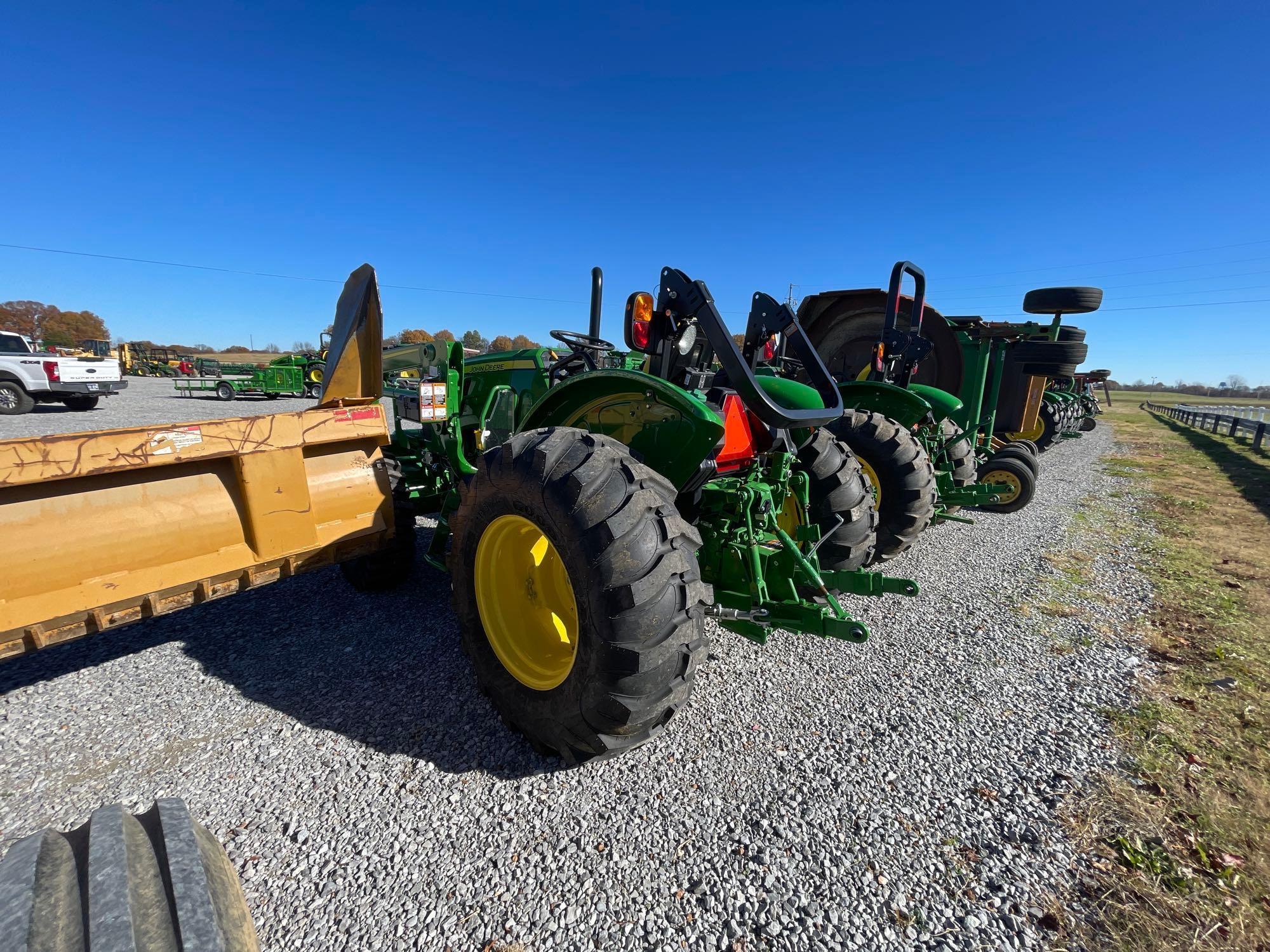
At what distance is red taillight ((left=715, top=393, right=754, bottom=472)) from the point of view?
2896mm

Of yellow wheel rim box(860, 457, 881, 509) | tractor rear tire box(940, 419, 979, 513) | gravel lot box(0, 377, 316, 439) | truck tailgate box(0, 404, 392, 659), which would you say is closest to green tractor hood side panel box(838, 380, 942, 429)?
yellow wheel rim box(860, 457, 881, 509)

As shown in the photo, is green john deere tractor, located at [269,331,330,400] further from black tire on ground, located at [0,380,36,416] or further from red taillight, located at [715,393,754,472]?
red taillight, located at [715,393,754,472]

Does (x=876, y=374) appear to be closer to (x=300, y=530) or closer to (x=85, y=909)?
(x=300, y=530)

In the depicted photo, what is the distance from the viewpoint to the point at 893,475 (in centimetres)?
434

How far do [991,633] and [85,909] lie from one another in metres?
4.16

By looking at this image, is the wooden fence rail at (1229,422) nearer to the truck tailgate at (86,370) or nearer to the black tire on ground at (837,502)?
the black tire on ground at (837,502)

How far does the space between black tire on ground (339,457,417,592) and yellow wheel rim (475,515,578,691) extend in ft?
4.17

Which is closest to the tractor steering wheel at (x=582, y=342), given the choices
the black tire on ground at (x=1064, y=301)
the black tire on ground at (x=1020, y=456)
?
the black tire on ground at (x=1020, y=456)

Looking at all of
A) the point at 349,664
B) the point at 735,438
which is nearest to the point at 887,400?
the point at 735,438

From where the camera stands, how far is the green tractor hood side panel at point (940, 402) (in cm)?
501

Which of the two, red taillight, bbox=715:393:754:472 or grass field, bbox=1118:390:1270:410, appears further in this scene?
grass field, bbox=1118:390:1270:410

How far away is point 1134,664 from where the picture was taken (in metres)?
3.22

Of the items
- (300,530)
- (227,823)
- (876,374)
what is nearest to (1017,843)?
(227,823)

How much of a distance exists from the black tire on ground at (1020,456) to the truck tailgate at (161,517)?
742 cm
